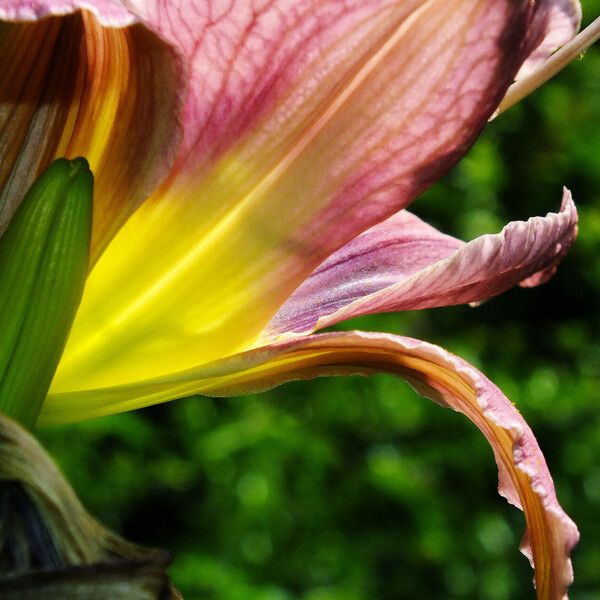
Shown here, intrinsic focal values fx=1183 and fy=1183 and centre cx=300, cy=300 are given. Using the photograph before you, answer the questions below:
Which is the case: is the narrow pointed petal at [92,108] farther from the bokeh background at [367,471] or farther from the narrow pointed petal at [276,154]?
the bokeh background at [367,471]

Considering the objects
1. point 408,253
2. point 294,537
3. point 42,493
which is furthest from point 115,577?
point 294,537

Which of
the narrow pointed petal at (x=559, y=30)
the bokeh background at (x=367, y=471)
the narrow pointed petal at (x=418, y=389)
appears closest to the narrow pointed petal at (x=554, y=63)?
the narrow pointed petal at (x=559, y=30)

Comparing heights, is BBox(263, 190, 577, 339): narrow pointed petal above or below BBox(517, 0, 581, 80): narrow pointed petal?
below

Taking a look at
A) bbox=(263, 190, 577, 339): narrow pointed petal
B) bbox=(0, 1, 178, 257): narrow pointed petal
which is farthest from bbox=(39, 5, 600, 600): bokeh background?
bbox=(0, 1, 178, 257): narrow pointed petal

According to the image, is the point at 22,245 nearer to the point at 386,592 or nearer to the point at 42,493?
the point at 42,493

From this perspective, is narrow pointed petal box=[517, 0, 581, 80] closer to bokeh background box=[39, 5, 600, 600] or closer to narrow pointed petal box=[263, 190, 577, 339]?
narrow pointed petal box=[263, 190, 577, 339]

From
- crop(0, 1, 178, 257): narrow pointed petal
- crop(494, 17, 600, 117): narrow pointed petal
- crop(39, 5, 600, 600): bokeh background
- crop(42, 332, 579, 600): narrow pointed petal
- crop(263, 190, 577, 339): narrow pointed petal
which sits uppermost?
crop(0, 1, 178, 257): narrow pointed petal
